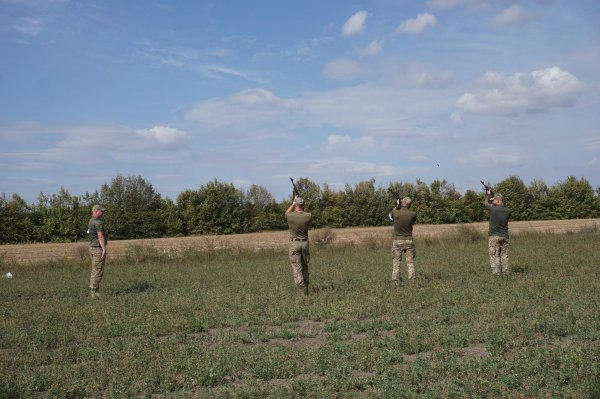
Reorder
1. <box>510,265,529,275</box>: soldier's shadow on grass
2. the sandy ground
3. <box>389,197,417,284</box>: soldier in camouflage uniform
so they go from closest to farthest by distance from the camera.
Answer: <box>389,197,417,284</box>: soldier in camouflage uniform → <box>510,265,529,275</box>: soldier's shadow on grass → the sandy ground

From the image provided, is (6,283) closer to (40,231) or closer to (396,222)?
(396,222)

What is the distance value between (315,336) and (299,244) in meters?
4.31

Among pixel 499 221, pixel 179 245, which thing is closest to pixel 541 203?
pixel 179 245

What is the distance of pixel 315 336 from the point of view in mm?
9305

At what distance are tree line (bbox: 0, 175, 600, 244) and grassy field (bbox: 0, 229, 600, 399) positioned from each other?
3465 cm

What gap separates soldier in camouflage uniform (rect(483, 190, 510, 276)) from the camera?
15.1m

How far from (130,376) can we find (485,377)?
4384 mm

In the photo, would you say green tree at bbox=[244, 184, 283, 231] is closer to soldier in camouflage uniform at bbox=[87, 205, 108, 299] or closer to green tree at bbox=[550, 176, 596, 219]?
green tree at bbox=[550, 176, 596, 219]

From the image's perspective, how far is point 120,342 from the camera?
895 cm

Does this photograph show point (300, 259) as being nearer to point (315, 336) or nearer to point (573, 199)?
point (315, 336)

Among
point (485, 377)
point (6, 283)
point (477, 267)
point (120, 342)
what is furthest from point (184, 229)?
point (485, 377)

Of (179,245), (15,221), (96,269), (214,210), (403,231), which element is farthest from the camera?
(214,210)

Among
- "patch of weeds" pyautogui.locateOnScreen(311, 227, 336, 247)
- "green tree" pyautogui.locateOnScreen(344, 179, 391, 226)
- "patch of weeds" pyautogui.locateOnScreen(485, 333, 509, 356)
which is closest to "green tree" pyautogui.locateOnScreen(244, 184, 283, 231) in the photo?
"green tree" pyautogui.locateOnScreen(344, 179, 391, 226)

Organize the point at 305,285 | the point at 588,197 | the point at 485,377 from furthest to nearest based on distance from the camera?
the point at 588,197, the point at 305,285, the point at 485,377
